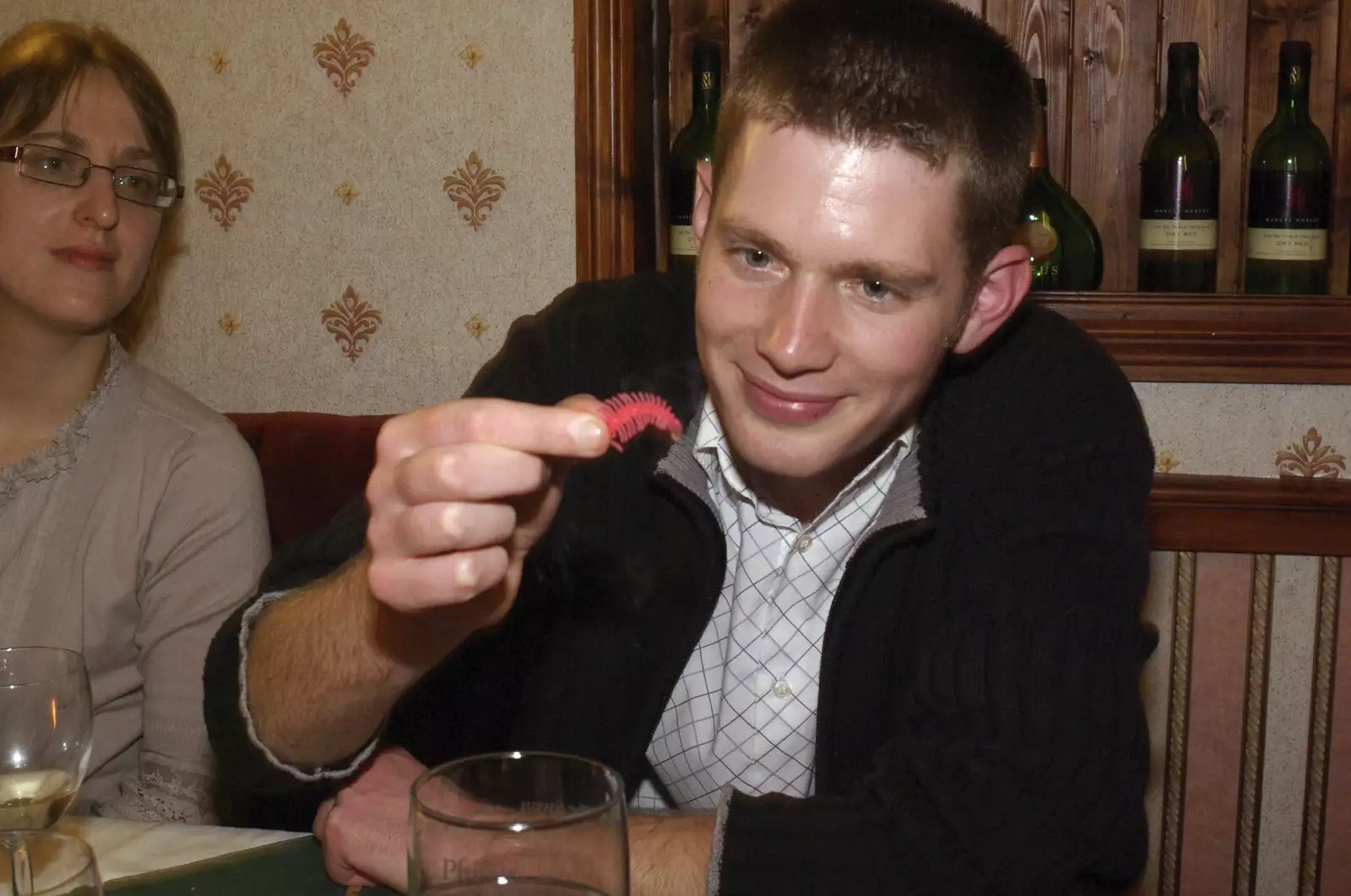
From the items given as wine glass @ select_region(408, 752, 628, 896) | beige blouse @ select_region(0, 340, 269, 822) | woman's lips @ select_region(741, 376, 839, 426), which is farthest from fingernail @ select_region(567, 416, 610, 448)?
beige blouse @ select_region(0, 340, 269, 822)

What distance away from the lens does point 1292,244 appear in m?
1.97

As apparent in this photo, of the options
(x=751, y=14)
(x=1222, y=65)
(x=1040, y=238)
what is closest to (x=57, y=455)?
(x=751, y=14)

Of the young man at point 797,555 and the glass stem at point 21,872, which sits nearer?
the glass stem at point 21,872

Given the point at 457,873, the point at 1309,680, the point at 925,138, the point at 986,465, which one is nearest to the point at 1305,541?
the point at 1309,680

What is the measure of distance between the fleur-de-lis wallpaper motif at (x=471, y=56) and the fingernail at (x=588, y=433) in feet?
5.10

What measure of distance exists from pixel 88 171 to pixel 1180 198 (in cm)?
169

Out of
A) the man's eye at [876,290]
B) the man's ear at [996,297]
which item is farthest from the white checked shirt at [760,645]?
the man's eye at [876,290]

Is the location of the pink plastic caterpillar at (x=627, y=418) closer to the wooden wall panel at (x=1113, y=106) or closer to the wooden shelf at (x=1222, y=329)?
the wooden shelf at (x=1222, y=329)

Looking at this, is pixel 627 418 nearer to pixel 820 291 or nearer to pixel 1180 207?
pixel 820 291

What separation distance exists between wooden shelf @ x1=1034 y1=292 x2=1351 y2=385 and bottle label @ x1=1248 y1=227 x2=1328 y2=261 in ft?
0.22

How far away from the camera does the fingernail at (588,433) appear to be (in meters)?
0.75

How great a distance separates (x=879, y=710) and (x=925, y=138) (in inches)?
23.3

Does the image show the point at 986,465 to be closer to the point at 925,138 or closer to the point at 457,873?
the point at 925,138

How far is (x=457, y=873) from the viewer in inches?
22.1
